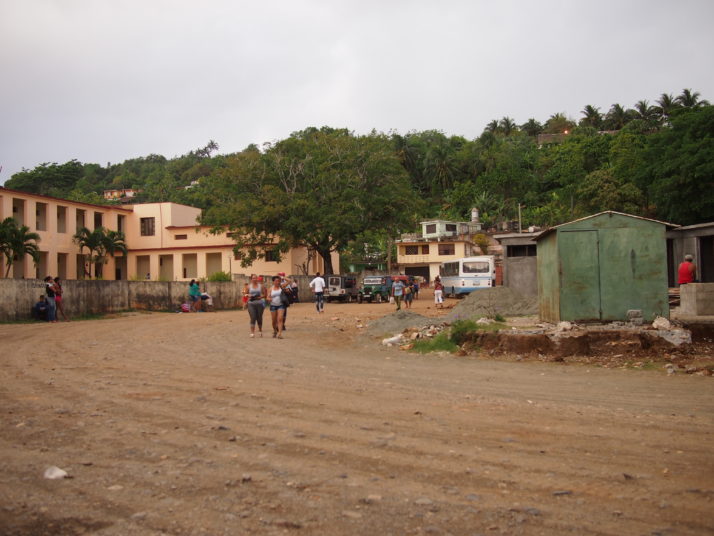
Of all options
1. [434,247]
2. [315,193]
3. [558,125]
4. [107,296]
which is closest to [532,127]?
[558,125]

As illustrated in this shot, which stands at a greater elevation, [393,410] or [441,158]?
[441,158]

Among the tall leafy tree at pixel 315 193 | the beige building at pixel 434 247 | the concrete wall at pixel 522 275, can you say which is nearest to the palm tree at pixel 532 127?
the beige building at pixel 434 247

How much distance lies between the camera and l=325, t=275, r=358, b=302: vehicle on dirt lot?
42281mm

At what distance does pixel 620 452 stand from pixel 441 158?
281 ft

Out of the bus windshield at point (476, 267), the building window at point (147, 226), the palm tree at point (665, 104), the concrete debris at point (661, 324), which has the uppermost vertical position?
the palm tree at point (665, 104)

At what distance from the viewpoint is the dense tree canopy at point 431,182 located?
4072 cm

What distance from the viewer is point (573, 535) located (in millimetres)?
3811

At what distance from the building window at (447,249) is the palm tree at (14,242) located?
40.5m

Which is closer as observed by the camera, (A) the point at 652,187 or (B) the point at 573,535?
(B) the point at 573,535

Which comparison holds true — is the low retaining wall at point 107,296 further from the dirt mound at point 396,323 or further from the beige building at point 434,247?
the beige building at point 434,247

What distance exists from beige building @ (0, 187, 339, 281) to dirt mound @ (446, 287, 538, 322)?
1131 inches

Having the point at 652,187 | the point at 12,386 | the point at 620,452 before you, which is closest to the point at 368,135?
the point at 652,187

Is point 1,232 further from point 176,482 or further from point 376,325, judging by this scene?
point 176,482

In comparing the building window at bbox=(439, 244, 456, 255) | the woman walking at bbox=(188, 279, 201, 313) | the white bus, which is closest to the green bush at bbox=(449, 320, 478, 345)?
the woman walking at bbox=(188, 279, 201, 313)
